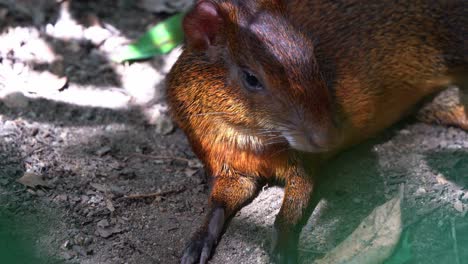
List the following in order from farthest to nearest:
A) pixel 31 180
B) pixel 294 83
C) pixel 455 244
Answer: pixel 31 180 < pixel 294 83 < pixel 455 244

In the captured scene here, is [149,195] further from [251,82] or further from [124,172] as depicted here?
[251,82]

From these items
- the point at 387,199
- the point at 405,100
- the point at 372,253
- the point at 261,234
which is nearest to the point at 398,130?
the point at 405,100

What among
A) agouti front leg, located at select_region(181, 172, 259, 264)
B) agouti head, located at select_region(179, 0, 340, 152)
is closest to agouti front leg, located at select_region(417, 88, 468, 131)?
agouti front leg, located at select_region(181, 172, 259, 264)

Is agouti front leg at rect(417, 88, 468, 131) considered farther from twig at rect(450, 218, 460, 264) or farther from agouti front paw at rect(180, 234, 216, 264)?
agouti front paw at rect(180, 234, 216, 264)

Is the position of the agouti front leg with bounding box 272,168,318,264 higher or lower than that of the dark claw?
higher

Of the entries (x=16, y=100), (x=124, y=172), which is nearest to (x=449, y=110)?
(x=124, y=172)

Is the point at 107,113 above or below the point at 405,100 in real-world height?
below

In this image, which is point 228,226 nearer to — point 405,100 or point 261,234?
point 261,234
